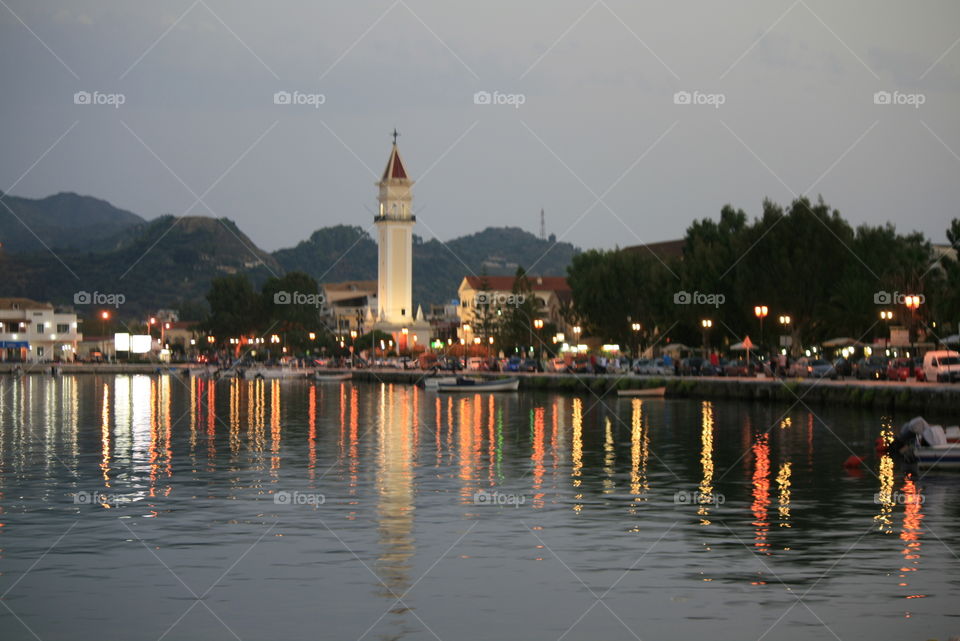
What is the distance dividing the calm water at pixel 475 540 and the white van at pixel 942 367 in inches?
680

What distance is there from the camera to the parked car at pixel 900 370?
71.0 meters

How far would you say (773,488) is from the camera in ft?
109

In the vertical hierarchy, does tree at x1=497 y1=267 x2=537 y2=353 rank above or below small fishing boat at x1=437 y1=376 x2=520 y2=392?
above

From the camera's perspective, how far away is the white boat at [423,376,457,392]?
10506 centimetres

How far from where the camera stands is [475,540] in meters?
25.0

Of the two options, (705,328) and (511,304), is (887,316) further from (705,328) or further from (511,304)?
(511,304)

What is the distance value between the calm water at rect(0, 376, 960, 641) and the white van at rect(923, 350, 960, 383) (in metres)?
17.3

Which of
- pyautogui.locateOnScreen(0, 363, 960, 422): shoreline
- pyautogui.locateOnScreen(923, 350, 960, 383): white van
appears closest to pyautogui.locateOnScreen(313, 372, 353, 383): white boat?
pyautogui.locateOnScreen(0, 363, 960, 422): shoreline

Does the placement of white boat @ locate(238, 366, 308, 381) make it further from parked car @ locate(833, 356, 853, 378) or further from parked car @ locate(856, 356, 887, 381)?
parked car @ locate(856, 356, 887, 381)

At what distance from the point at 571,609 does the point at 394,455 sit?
24.9 metres

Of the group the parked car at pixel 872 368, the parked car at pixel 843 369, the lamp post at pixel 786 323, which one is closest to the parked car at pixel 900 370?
the parked car at pixel 872 368

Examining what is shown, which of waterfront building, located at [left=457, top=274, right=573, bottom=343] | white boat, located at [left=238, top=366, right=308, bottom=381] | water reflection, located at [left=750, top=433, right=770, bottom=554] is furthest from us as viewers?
white boat, located at [left=238, top=366, right=308, bottom=381]

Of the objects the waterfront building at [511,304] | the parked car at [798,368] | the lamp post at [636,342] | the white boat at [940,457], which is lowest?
the white boat at [940,457]

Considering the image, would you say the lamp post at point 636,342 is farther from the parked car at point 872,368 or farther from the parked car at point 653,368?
the parked car at point 872,368
